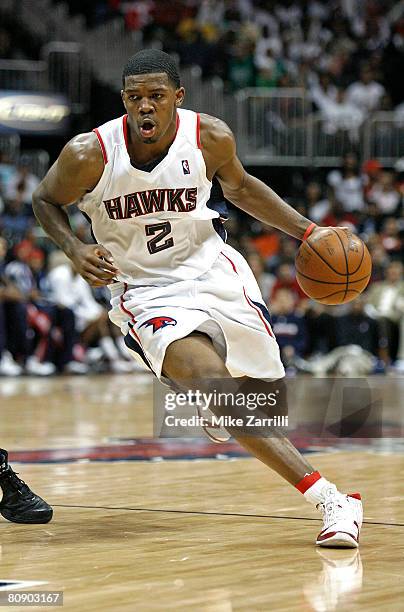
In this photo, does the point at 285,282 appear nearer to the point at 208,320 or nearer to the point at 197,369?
the point at 208,320

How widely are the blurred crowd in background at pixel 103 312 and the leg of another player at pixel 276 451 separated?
9.33m

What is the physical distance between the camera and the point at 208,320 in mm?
4855

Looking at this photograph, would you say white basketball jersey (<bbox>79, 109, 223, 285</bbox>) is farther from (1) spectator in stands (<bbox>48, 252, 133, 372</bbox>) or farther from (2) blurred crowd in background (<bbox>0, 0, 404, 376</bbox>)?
(1) spectator in stands (<bbox>48, 252, 133, 372</bbox>)

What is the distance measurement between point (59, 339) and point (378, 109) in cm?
734

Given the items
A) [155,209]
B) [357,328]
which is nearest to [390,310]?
[357,328]

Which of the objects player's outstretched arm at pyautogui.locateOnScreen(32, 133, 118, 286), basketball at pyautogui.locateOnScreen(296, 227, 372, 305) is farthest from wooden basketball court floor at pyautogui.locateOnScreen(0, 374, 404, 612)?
player's outstretched arm at pyautogui.locateOnScreen(32, 133, 118, 286)

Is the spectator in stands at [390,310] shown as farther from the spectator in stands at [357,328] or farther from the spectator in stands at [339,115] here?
the spectator in stands at [339,115]

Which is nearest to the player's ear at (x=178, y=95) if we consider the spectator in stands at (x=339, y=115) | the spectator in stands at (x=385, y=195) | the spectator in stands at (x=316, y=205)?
the spectator in stands at (x=316, y=205)

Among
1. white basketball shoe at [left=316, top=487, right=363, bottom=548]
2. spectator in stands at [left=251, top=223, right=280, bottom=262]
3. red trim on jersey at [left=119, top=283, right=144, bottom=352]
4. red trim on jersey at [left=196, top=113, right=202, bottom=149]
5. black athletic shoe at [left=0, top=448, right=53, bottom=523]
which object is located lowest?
spectator in stands at [left=251, top=223, right=280, bottom=262]

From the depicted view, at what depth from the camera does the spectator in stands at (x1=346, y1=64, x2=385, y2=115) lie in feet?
64.5

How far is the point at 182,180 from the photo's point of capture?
16.3 ft

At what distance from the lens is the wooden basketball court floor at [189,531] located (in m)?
3.53

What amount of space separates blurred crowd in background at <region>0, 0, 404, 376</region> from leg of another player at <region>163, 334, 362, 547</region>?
9.38m

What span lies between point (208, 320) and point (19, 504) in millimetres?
1092
